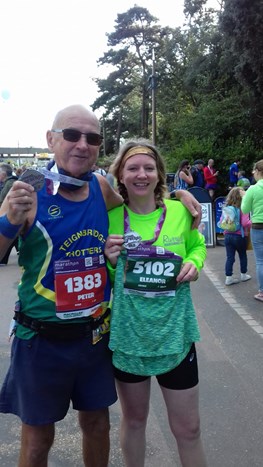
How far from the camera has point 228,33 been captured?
19344mm

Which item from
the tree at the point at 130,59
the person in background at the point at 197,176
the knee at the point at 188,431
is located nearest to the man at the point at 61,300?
the knee at the point at 188,431

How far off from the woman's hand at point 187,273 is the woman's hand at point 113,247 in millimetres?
318

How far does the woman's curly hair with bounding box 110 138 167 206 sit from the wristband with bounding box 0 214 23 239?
72 cm

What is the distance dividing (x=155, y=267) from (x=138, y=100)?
51706mm

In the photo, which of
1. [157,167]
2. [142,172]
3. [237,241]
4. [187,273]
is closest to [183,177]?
[237,241]

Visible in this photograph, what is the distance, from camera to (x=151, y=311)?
2113 mm

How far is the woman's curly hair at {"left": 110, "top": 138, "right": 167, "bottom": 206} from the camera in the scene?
2324mm

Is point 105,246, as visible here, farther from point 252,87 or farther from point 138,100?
point 138,100

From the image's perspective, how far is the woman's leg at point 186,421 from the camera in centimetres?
212

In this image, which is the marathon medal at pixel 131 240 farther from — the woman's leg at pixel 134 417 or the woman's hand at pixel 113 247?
the woman's leg at pixel 134 417

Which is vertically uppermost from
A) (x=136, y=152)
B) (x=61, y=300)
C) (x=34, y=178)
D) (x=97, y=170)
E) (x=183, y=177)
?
(x=97, y=170)

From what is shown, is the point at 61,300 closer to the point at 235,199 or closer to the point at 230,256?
the point at 230,256

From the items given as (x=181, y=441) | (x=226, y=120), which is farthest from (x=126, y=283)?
(x=226, y=120)

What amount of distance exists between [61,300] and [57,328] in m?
0.14
